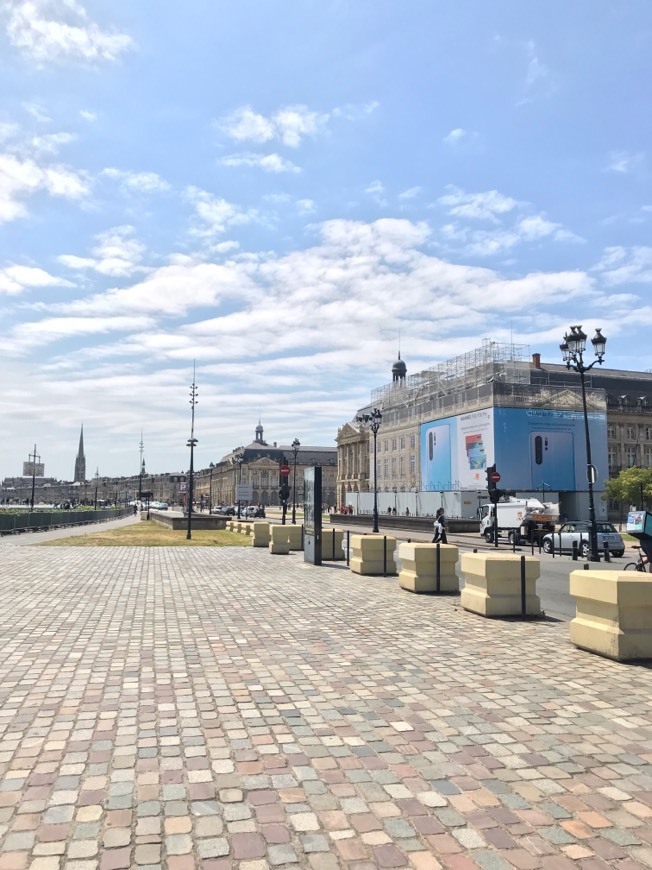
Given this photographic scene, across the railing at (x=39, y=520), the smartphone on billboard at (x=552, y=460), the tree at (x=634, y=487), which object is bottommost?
the railing at (x=39, y=520)

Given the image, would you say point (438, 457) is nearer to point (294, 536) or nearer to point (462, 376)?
point (462, 376)

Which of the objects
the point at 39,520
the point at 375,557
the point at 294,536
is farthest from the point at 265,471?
the point at 375,557

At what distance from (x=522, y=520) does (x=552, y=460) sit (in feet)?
110

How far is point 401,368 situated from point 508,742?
10729 centimetres

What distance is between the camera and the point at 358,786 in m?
4.26

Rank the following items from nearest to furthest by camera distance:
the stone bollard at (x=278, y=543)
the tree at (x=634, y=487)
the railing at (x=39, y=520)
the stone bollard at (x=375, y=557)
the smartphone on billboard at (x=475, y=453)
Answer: the stone bollard at (x=375, y=557), the stone bollard at (x=278, y=543), the railing at (x=39, y=520), the tree at (x=634, y=487), the smartphone on billboard at (x=475, y=453)

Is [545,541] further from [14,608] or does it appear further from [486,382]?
[486,382]

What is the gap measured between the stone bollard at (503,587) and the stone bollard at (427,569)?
97.6 inches

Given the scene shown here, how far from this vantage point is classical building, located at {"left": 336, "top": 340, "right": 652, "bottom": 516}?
63844 millimetres

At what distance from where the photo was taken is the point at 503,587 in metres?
10.8

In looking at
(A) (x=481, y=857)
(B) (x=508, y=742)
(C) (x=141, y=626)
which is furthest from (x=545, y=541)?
(A) (x=481, y=857)

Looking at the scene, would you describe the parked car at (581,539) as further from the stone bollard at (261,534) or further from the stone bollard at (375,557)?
the stone bollard at (261,534)

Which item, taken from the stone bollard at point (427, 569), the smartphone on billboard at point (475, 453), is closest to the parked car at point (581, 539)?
the stone bollard at point (427, 569)

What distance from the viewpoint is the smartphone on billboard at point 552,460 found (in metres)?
64.2
